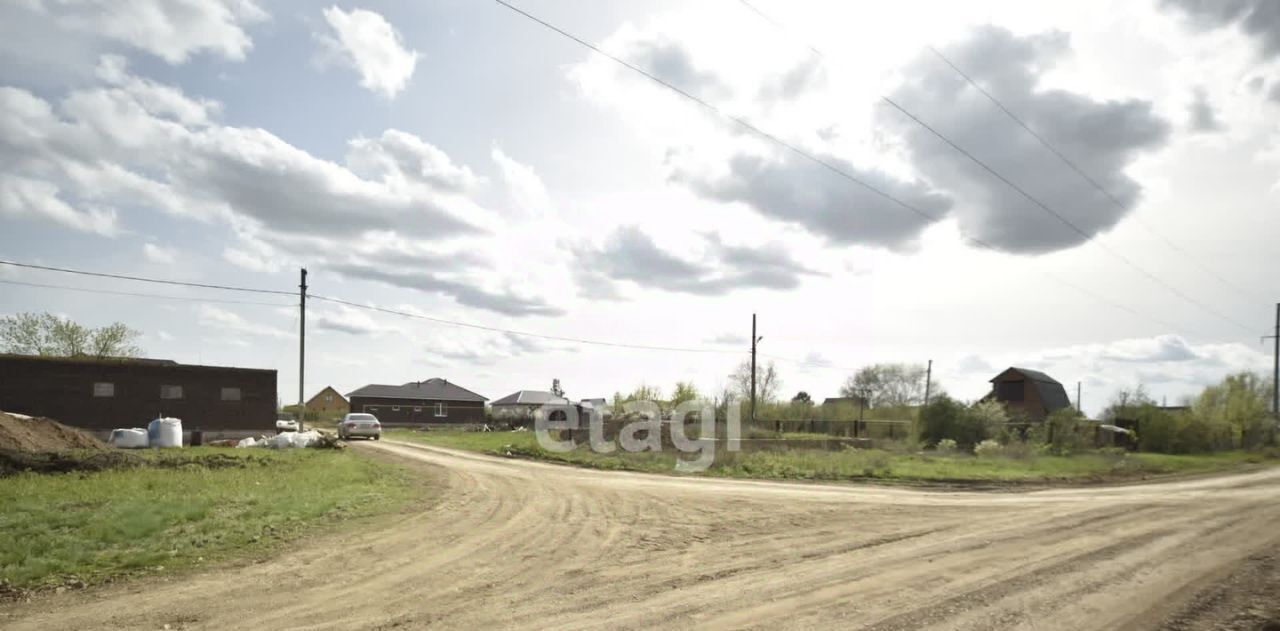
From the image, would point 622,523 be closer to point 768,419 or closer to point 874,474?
point 874,474

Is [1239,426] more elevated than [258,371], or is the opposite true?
[258,371]

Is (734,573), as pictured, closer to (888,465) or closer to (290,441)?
(888,465)

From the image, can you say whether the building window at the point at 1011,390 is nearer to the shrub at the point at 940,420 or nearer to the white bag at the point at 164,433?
the shrub at the point at 940,420

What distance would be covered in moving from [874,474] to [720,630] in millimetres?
19087

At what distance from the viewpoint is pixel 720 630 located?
6422 millimetres

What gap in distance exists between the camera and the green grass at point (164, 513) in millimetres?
8789

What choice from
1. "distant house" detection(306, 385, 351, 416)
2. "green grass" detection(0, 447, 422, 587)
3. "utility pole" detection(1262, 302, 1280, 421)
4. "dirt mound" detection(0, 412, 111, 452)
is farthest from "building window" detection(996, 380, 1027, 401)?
"distant house" detection(306, 385, 351, 416)

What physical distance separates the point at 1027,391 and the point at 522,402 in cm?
5755

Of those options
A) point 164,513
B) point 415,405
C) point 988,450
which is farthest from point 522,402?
point 164,513

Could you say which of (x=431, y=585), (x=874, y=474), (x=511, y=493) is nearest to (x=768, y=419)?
(x=874, y=474)

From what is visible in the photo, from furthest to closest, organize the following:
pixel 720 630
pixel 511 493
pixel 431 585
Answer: pixel 511 493
pixel 431 585
pixel 720 630

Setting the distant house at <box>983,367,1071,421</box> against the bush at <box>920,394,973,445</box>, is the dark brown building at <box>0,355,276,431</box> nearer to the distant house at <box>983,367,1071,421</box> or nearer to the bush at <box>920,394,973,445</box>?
the bush at <box>920,394,973,445</box>

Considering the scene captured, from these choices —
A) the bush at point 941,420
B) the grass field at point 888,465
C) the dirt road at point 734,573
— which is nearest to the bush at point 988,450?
the grass field at point 888,465

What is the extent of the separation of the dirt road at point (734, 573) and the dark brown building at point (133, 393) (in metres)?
33.0
